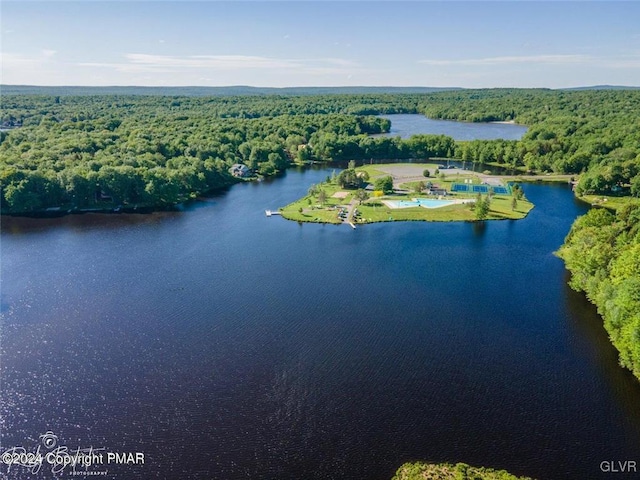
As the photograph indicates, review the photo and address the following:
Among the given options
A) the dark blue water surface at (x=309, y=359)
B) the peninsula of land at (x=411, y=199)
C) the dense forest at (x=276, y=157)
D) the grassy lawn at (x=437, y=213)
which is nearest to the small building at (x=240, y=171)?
the dense forest at (x=276, y=157)

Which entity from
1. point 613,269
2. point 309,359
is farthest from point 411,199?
point 309,359

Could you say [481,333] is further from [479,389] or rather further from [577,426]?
[577,426]

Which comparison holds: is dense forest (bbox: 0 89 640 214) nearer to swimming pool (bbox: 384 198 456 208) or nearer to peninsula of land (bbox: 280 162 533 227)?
peninsula of land (bbox: 280 162 533 227)

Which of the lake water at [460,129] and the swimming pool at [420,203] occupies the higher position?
the lake water at [460,129]

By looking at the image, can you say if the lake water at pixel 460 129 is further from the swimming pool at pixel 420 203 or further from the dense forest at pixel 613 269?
the dense forest at pixel 613 269

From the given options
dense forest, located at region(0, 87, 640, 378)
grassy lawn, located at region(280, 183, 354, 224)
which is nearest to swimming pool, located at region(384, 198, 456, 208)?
grassy lawn, located at region(280, 183, 354, 224)

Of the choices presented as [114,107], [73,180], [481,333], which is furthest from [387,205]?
[114,107]
